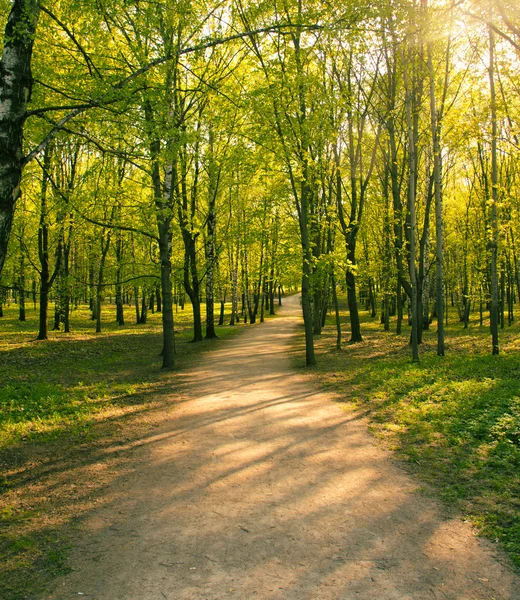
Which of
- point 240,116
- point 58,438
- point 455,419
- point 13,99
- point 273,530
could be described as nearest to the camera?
point 273,530

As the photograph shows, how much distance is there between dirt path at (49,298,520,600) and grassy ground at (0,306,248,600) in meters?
0.32

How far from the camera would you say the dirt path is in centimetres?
363

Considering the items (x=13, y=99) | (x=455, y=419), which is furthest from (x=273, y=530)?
(x=13, y=99)

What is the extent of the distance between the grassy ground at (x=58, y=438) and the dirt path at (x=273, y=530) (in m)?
0.32

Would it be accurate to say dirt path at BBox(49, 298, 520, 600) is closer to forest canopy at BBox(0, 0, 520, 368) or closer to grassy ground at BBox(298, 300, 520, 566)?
grassy ground at BBox(298, 300, 520, 566)

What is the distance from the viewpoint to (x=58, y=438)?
7.63 metres

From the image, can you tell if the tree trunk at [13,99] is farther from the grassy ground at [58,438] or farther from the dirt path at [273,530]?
the dirt path at [273,530]

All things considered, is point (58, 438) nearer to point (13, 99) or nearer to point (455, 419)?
point (13, 99)

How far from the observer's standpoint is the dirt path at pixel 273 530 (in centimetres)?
363

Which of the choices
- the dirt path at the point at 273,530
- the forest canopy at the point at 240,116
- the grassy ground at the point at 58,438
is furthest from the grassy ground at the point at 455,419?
the grassy ground at the point at 58,438

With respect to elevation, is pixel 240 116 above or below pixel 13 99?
above

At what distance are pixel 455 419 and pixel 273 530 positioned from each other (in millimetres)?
5159

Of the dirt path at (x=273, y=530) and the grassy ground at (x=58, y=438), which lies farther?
the grassy ground at (x=58, y=438)

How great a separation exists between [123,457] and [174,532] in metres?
2.65
